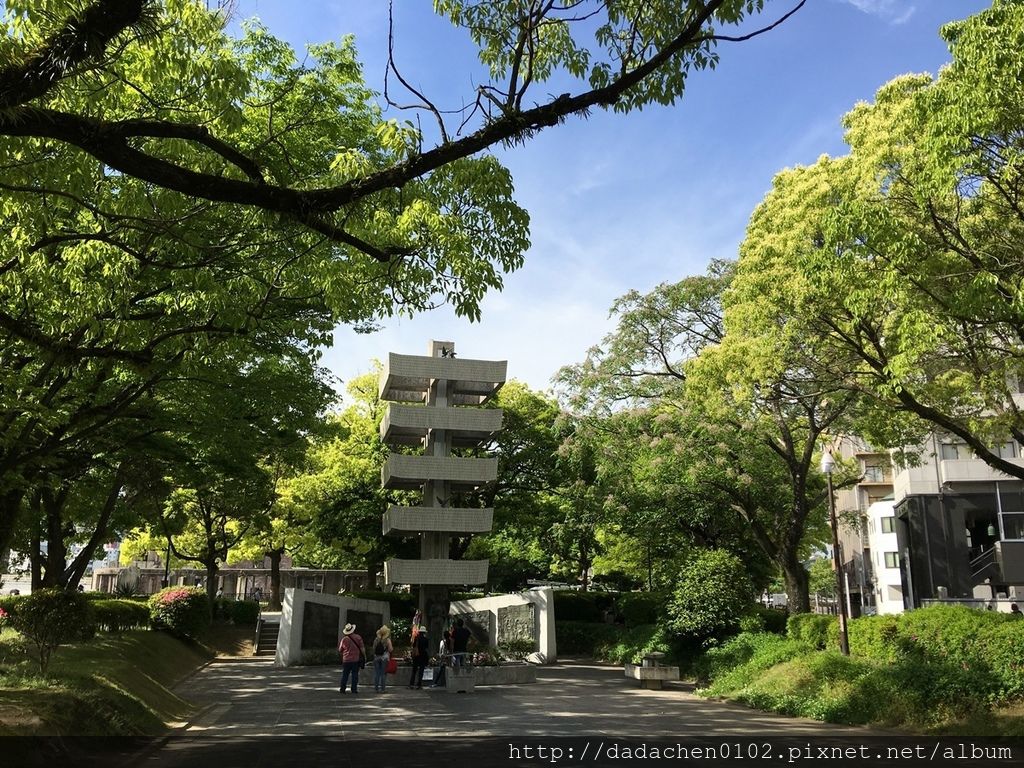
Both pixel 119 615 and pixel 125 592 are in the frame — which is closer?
pixel 119 615

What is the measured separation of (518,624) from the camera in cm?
2631

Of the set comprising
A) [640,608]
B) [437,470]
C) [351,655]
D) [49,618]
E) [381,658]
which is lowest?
[381,658]

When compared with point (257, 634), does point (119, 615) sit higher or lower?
higher

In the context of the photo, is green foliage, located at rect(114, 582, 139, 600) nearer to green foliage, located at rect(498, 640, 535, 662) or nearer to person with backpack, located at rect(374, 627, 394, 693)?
green foliage, located at rect(498, 640, 535, 662)

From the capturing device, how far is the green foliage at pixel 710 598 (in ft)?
65.8

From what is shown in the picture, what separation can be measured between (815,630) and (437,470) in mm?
13630

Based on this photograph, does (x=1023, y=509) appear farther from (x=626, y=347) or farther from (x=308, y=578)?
(x=308, y=578)

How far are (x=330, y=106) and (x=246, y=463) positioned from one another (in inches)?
376

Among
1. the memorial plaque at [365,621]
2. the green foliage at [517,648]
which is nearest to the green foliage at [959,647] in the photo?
the green foliage at [517,648]

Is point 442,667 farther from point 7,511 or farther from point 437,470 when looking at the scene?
point 7,511

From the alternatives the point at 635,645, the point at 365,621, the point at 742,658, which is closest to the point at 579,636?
the point at 635,645

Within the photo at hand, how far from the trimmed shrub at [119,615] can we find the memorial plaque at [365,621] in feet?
22.9

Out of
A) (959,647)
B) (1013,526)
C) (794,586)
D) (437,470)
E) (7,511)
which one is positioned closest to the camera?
(959,647)

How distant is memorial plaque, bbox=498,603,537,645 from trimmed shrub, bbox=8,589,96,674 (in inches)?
541
